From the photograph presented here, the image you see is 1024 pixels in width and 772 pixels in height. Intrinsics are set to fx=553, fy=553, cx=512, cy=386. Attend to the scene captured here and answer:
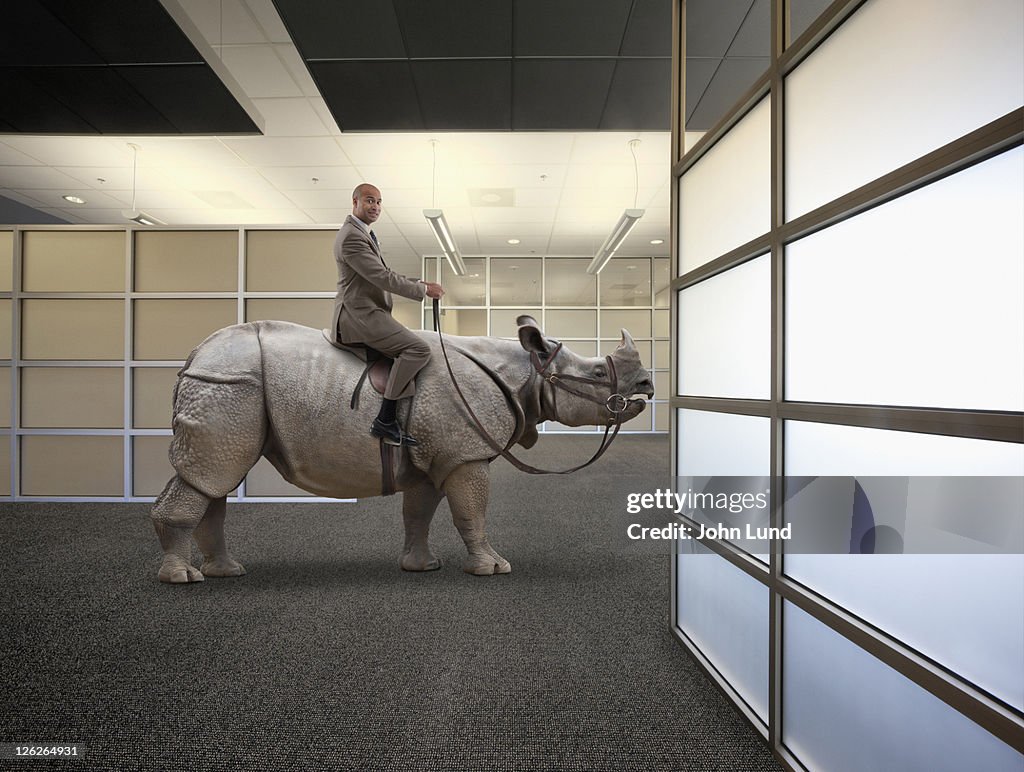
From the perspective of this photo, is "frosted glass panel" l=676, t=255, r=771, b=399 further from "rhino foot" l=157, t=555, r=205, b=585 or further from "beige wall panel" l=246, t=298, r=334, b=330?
"beige wall panel" l=246, t=298, r=334, b=330

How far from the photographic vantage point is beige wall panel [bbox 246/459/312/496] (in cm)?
418

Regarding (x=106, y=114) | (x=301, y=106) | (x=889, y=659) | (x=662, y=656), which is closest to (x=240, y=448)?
(x=662, y=656)

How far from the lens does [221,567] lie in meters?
2.49

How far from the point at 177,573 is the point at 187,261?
2.73 m

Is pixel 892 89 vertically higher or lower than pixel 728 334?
higher

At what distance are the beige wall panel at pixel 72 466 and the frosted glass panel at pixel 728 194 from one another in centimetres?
441

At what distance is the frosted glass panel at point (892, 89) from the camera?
0.76 metres

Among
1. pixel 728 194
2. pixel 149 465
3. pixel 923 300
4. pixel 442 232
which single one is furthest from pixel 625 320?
pixel 923 300

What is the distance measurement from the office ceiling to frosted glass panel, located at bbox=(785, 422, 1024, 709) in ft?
9.71

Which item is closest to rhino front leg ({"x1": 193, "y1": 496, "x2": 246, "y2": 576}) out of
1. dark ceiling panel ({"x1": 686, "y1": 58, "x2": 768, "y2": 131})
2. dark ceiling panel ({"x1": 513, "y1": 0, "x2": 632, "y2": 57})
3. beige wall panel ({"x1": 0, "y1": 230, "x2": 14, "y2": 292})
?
dark ceiling panel ({"x1": 513, "y1": 0, "x2": 632, "y2": 57})

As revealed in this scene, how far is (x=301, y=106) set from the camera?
5.11 m

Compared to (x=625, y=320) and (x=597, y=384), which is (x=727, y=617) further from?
(x=625, y=320)

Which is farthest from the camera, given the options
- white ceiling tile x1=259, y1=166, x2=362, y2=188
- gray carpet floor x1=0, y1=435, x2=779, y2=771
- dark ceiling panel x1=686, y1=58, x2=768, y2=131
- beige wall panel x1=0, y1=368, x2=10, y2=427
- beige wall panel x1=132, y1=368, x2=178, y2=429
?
white ceiling tile x1=259, y1=166, x2=362, y2=188

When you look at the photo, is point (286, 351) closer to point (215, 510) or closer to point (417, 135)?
point (215, 510)
